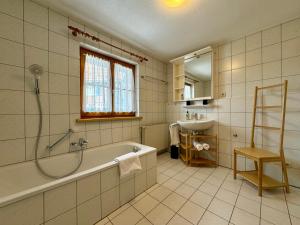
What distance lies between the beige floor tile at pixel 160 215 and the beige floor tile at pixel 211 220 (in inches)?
10.8

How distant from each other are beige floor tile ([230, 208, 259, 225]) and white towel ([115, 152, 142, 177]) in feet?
3.27

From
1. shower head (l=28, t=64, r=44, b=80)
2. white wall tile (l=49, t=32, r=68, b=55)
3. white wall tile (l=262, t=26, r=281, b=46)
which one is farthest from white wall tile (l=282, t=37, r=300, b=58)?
shower head (l=28, t=64, r=44, b=80)

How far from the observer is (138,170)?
58.6 inches

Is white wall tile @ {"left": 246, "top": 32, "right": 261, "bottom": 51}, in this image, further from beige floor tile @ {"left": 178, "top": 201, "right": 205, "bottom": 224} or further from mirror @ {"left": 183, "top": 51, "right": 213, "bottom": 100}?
beige floor tile @ {"left": 178, "top": 201, "right": 205, "bottom": 224}

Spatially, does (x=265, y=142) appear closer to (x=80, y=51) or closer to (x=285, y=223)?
(x=285, y=223)

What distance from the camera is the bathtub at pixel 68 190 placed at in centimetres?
86

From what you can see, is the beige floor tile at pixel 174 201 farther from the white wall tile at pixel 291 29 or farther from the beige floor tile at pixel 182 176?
the white wall tile at pixel 291 29

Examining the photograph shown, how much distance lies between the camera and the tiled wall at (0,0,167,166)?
49.7 inches

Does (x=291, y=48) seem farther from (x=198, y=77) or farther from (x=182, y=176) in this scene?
(x=182, y=176)

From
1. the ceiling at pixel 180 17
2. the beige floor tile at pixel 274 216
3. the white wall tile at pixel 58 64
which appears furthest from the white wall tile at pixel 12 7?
the beige floor tile at pixel 274 216

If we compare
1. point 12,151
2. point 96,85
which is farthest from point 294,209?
point 12,151

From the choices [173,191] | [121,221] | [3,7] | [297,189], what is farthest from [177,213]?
[3,7]

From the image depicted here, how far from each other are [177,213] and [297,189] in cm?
159

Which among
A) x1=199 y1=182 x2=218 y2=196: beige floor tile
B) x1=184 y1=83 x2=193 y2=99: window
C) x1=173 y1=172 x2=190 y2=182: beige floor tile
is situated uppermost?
x1=184 y1=83 x2=193 y2=99: window
